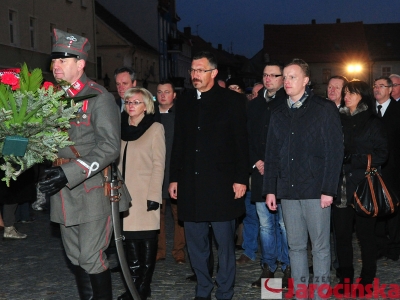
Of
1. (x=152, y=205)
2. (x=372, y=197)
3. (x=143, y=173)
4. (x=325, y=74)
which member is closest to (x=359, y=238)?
(x=372, y=197)

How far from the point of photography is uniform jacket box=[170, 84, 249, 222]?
6809 mm

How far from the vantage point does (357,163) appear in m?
7.31

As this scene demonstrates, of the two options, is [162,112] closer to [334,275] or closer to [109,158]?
[334,275]

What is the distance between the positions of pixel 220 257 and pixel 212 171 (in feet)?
2.69

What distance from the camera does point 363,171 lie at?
7.33 meters

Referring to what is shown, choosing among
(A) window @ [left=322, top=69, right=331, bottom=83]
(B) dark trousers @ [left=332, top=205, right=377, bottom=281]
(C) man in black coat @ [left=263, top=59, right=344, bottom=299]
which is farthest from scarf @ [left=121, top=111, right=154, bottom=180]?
(A) window @ [left=322, top=69, right=331, bottom=83]

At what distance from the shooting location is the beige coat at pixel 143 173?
7.33 meters

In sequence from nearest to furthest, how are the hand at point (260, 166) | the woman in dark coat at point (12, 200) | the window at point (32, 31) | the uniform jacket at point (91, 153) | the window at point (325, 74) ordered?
the uniform jacket at point (91, 153) < the hand at point (260, 166) < the woman in dark coat at point (12, 200) < the window at point (32, 31) < the window at point (325, 74)

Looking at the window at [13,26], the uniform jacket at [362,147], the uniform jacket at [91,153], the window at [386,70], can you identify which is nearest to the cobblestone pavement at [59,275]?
the uniform jacket at [362,147]

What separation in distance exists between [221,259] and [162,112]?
2.81 m

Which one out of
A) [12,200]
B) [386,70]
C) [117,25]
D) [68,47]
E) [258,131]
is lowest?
[12,200]

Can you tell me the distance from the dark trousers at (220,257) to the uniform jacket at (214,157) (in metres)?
0.13

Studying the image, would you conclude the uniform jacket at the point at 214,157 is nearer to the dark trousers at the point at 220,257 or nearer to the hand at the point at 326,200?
the dark trousers at the point at 220,257

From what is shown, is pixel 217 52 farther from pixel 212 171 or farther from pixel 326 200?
pixel 326 200
